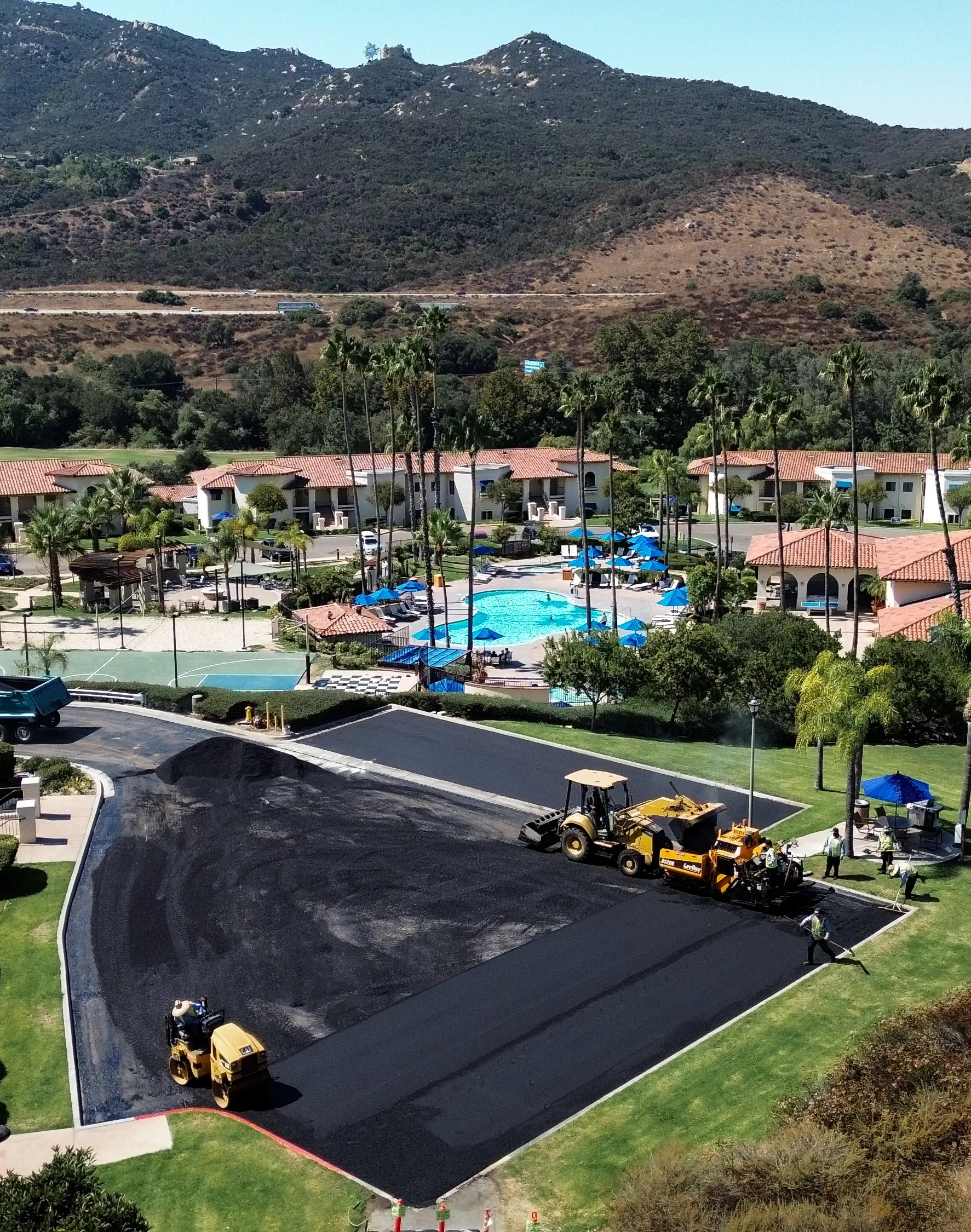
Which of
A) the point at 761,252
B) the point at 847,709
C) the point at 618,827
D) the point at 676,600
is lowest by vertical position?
the point at 618,827

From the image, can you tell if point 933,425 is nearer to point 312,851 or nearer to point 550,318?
point 312,851

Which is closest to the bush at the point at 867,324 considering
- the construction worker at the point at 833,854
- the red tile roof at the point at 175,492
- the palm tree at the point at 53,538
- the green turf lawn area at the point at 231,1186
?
the red tile roof at the point at 175,492

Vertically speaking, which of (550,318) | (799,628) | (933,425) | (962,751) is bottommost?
(962,751)

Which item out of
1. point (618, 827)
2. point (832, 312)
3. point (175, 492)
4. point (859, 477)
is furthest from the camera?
point (832, 312)

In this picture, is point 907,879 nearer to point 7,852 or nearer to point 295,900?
point 295,900

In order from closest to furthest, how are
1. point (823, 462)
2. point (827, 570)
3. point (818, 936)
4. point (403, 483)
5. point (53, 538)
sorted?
point (818, 936) < point (827, 570) < point (53, 538) < point (403, 483) < point (823, 462)

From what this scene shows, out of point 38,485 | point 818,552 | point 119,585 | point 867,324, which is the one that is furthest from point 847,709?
point 867,324

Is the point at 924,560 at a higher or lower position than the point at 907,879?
higher

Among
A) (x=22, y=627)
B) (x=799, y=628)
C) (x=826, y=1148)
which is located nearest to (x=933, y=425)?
(x=799, y=628)
